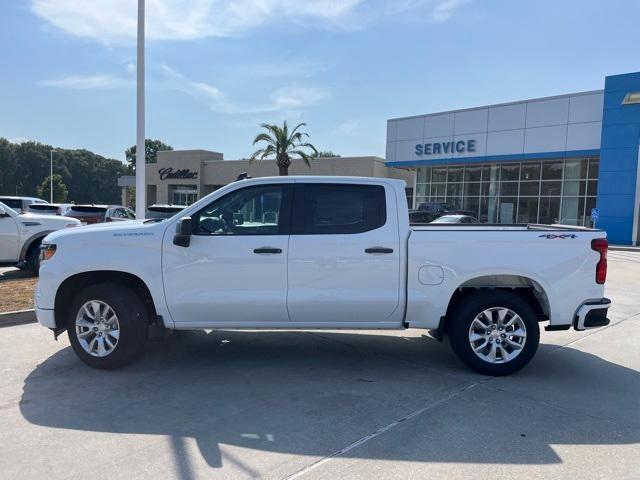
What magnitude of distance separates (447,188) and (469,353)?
33.1 meters

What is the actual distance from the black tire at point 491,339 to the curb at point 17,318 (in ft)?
19.1

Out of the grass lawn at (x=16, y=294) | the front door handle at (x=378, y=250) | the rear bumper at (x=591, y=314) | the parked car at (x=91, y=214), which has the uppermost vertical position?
the front door handle at (x=378, y=250)

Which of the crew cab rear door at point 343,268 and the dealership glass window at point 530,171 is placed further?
the dealership glass window at point 530,171

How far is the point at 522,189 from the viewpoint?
3356 cm

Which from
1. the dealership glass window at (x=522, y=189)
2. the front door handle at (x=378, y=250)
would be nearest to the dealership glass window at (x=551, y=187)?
the dealership glass window at (x=522, y=189)

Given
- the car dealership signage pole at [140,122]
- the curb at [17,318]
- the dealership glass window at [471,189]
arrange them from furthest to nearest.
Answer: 1. the dealership glass window at [471,189]
2. the car dealership signage pole at [140,122]
3. the curb at [17,318]

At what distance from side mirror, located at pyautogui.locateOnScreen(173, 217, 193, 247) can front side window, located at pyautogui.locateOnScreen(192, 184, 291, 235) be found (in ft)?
0.48

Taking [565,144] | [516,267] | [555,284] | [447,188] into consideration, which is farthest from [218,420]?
[447,188]

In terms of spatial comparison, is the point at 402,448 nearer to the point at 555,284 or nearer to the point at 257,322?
the point at 257,322

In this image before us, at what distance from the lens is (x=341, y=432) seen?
4.01 metres

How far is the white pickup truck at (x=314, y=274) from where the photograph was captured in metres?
5.18

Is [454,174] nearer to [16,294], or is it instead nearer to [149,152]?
[16,294]

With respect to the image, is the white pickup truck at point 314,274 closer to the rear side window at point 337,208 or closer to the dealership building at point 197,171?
the rear side window at point 337,208

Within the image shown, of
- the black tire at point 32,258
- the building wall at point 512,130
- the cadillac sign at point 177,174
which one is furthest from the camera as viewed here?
the cadillac sign at point 177,174
